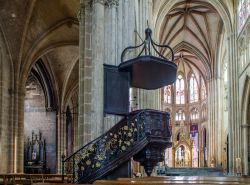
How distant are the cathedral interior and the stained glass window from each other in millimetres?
54

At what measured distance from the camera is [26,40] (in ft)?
81.8

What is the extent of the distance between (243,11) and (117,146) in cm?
1852

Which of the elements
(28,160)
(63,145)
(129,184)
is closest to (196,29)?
(63,145)

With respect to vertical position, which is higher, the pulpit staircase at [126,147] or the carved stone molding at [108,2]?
Result: the carved stone molding at [108,2]

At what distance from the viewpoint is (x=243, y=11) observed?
26.8m

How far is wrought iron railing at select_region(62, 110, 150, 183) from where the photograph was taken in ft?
34.0

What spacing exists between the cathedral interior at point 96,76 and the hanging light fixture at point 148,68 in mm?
374

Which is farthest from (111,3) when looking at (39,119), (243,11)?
(39,119)

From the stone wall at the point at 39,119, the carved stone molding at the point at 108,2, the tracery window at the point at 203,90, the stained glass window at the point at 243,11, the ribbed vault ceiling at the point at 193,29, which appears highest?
the ribbed vault ceiling at the point at 193,29

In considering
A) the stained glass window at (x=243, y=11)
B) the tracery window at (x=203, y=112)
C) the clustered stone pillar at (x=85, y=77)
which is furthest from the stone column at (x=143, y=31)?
the tracery window at (x=203, y=112)

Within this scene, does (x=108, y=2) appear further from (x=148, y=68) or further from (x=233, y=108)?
(x=233, y=108)

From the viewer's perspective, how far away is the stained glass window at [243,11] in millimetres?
25741

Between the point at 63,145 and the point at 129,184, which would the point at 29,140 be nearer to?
the point at 63,145

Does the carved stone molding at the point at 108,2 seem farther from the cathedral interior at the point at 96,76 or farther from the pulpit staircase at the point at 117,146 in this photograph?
the pulpit staircase at the point at 117,146
